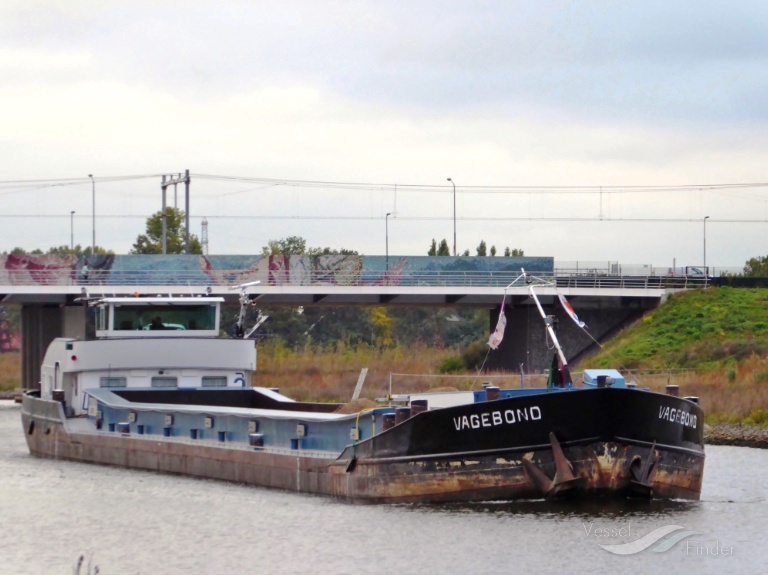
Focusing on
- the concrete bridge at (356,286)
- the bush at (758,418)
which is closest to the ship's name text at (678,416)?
the bush at (758,418)

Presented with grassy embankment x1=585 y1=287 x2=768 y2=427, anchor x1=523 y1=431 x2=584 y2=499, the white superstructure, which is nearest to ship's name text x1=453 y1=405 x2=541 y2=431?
anchor x1=523 y1=431 x2=584 y2=499

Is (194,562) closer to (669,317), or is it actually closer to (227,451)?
(227,451)

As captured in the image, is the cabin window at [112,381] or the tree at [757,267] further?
the tree at [757,267]

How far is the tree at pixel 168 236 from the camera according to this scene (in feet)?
359

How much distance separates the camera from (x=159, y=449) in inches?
1357

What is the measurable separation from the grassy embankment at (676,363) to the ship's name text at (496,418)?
22.7 m

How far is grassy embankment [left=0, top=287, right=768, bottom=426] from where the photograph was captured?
164 feet

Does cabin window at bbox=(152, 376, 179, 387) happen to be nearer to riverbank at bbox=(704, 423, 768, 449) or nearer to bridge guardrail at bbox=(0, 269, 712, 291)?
riverbank at bbox=(704, 423, 768, 449)

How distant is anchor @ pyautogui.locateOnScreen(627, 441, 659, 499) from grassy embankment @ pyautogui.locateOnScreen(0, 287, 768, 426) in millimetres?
21443

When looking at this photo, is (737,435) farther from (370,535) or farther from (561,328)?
(561,328)

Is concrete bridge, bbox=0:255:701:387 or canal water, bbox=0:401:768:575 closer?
canal water, bbox=0:401:768:575

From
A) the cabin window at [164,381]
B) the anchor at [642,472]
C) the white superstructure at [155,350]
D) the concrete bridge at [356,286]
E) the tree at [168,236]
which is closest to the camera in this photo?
the anchor at [642,472]

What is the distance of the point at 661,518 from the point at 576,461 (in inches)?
78.9

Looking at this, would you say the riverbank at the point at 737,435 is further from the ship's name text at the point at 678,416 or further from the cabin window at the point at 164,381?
the cabin window at the point at 164,381
